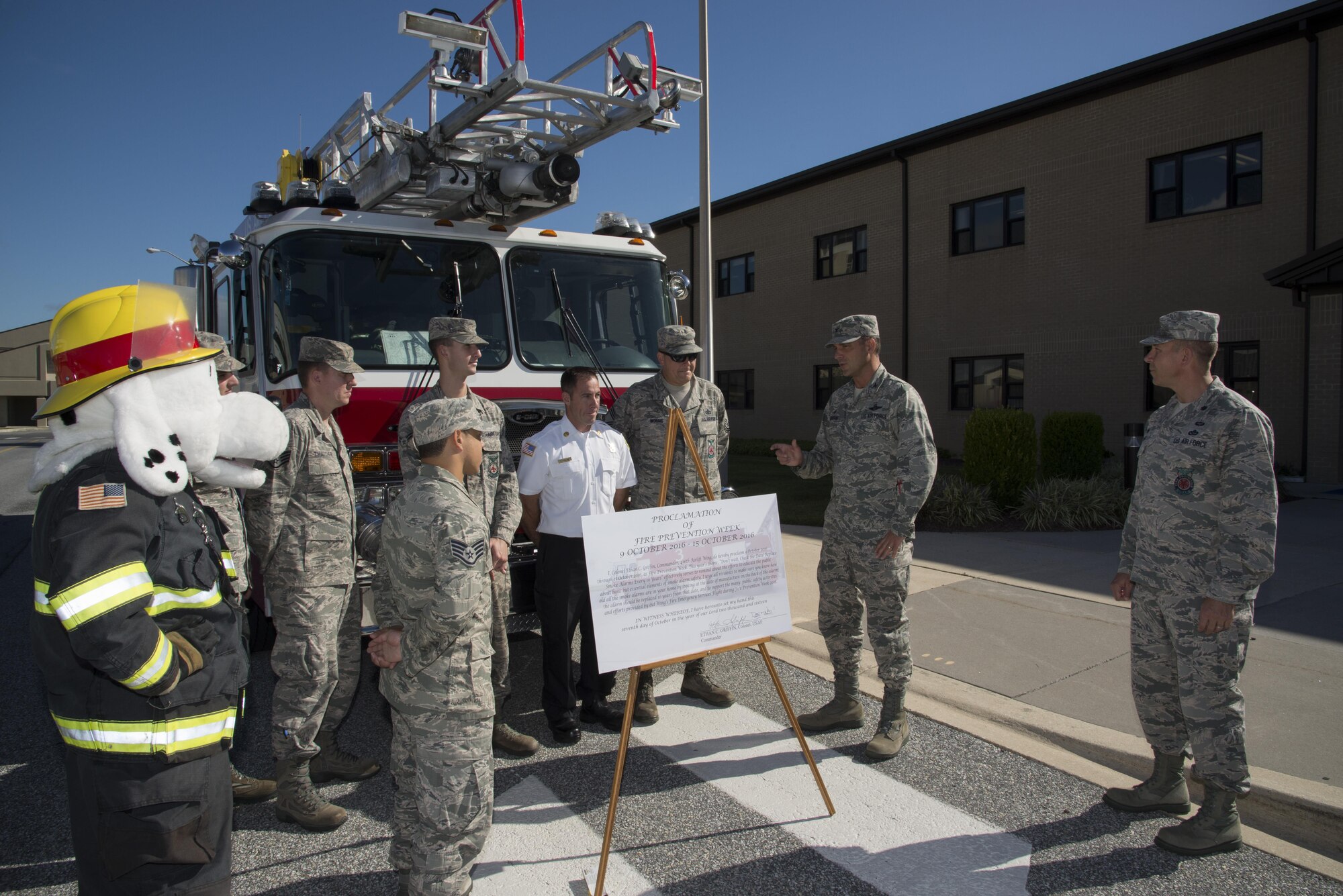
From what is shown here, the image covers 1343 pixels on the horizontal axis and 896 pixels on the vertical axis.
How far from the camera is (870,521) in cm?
411

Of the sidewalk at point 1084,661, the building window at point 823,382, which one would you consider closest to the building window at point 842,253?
the building window at point 823,382

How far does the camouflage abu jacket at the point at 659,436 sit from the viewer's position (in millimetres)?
4559

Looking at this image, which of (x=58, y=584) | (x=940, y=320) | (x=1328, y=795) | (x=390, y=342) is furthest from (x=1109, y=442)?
(x=58, y=584)

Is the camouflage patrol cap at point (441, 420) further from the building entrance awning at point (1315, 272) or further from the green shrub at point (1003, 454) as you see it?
the building entrance awning at point (1315, 272)

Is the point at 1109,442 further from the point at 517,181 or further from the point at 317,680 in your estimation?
the point at 317,680

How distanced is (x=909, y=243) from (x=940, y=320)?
2063 millimetres

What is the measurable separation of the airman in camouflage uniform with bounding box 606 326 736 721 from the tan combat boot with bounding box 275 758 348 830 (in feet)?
5.23

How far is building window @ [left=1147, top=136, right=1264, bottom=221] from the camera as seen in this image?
13.9 metres

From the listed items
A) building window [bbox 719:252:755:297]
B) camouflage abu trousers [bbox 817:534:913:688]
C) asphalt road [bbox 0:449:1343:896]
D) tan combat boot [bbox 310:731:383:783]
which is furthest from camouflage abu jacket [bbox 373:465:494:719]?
building window [bbox 719:252:755:297]

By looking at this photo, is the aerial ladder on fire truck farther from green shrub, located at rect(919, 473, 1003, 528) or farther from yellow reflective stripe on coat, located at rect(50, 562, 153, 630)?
green shrub, located at rect(919, 473, 1003, 528)

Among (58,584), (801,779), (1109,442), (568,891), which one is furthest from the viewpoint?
(1109,442)

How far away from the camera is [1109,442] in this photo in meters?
15.7

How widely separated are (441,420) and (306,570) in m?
1.25

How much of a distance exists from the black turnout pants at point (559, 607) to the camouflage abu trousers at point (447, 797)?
1.54 metres
